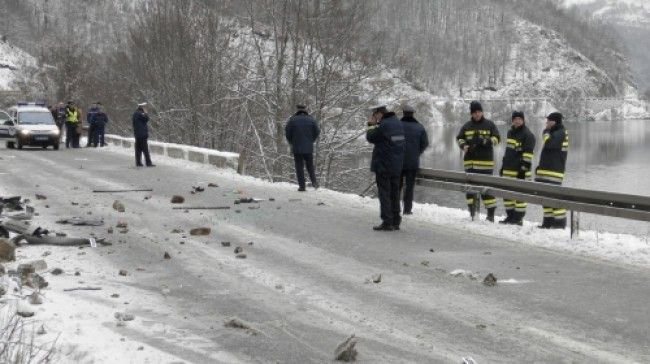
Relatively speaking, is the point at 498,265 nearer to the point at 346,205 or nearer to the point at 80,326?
the point at 80,326

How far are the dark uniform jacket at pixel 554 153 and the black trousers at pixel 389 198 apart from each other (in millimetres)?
2572

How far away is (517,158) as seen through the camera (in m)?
13.3

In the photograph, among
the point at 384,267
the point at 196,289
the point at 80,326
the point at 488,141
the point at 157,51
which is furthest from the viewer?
the point at 157,51

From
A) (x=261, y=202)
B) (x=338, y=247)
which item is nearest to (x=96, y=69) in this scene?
(x=261, y=202)

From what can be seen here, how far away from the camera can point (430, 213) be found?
13.7 m

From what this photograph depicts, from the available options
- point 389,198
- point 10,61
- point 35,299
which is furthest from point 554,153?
point 10,61

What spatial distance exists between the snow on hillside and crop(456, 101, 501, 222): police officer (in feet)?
360

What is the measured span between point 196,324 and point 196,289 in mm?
1280

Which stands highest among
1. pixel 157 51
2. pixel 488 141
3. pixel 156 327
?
pixel 157 51

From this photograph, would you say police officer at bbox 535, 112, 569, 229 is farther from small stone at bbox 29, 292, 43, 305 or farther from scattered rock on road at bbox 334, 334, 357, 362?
small stone at bbox 29, 292, 43, 305

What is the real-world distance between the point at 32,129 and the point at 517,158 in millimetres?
23512

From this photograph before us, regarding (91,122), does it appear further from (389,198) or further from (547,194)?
(547,194)

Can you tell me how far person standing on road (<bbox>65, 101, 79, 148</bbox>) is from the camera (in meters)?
31.3

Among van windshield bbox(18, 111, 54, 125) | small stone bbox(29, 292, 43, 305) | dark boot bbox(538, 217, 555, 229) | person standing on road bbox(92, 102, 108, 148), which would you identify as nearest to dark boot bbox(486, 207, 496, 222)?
dark boot bbox(538, 217, 555, 229)
